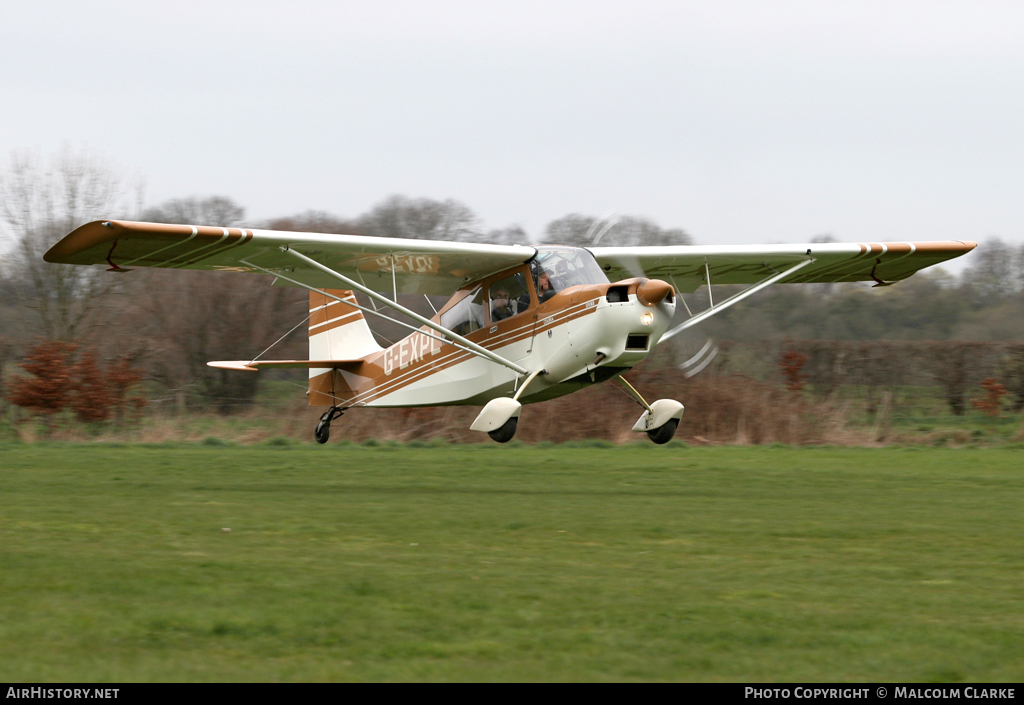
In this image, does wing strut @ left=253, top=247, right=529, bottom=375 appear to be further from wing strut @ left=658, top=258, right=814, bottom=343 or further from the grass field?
wing strut @ left=658, top=258, right=814, bottom=343

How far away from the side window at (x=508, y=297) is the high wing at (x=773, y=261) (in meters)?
1.16

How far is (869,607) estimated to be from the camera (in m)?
6.53

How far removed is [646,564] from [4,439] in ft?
65.2

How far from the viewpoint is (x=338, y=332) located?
775 inches

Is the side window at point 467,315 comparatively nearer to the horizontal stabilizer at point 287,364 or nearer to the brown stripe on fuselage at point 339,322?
the horizontal stabilizer at point 287,364

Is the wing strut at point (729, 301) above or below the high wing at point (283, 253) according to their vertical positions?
below

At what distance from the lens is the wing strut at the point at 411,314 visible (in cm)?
1350

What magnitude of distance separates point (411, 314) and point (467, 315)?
4.29 feet

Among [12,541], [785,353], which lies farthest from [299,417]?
[12,541]

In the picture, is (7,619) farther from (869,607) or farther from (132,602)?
(869,607)

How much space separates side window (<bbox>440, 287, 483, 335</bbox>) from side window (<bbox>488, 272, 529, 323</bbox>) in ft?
0.89

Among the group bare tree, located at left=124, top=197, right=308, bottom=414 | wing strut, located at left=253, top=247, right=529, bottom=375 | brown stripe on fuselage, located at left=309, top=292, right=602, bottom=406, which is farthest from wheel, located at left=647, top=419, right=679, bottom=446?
bare tree, located at left=124, top=197, right=308, bottom=414

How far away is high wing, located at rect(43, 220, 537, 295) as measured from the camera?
1215cm

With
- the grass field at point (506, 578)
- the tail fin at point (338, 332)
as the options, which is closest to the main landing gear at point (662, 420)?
the grass field at point (506, 578)
